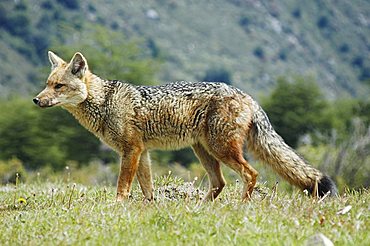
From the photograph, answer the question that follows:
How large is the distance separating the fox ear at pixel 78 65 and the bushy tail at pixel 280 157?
2681 mm

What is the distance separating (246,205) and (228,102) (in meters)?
2.34

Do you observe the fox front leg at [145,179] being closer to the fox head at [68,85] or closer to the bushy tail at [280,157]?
the fox head at [68,85]

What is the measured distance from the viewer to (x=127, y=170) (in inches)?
367

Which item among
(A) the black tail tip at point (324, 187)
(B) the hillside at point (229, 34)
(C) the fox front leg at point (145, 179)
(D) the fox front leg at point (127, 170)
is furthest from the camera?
(B) the hillside at point (229, 34)

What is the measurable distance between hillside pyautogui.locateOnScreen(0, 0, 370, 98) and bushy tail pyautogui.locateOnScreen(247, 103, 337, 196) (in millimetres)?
98893

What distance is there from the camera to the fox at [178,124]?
8.90 m

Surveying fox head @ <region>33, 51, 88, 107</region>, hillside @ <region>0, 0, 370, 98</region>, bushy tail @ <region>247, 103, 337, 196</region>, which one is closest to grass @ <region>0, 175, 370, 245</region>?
bushy tail @ <region>247, 103, 337, 196</region>

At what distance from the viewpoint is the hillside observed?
116 metres

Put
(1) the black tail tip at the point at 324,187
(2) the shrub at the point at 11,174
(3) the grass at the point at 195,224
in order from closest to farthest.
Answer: (3) the grass at the point at 195,224, (1) the black tail tip at the point at 324,187, (2) the shrub at the point at 11,174

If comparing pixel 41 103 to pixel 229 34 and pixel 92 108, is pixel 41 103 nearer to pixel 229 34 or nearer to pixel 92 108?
pixel 92 108

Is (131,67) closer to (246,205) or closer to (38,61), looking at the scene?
(38,61)

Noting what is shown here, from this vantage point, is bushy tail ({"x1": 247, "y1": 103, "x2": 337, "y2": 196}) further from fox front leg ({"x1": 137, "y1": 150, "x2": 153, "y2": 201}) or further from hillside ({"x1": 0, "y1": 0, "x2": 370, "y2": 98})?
hillside ({"x1": 0, "y1": 0, "x2": 370, "y2": 98})

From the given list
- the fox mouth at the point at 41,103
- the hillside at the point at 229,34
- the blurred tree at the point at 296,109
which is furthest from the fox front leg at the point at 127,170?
the hillside at the point at 229,34

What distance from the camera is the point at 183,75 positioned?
116 meters
